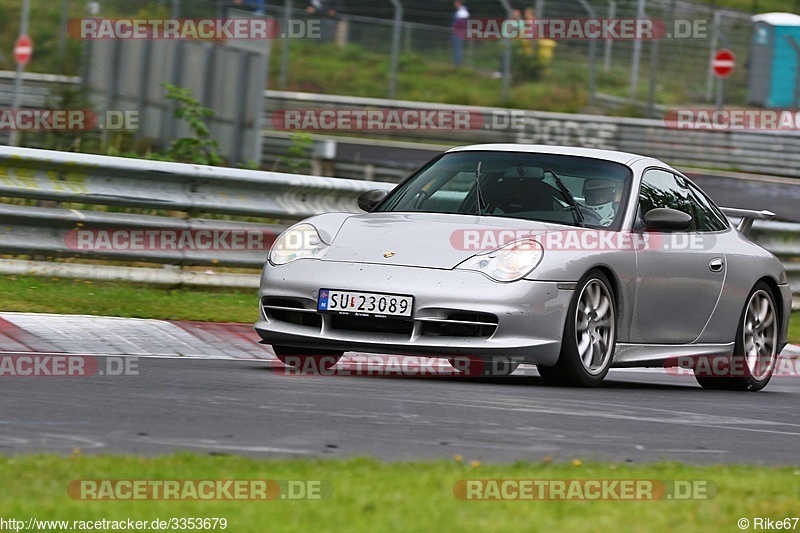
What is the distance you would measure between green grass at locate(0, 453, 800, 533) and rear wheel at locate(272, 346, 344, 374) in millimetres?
3308

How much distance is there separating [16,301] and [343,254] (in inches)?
105

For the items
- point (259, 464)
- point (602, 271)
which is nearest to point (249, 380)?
point (602, 271)

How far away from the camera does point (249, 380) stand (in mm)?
7289

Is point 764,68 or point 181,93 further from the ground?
point 764,68

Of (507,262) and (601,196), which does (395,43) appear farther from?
(507,262)

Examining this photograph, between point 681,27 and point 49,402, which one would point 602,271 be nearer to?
point 49,402

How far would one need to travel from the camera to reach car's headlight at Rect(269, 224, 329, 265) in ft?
26.2

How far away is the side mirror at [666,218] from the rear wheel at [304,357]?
1.84 m

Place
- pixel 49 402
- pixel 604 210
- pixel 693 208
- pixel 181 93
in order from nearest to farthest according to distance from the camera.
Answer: pixel 49 402 < pixel 604 210 < pixel 693 208 < pixel 181 93

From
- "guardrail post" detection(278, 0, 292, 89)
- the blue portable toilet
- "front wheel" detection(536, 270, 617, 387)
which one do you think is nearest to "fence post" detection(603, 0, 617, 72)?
the blue portable toilet

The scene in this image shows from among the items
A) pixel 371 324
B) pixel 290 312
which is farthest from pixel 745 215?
pixel 290 312

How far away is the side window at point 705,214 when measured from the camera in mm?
9156

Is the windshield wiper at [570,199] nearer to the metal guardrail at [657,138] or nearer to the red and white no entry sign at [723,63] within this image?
the metal guardrail at [657,138]

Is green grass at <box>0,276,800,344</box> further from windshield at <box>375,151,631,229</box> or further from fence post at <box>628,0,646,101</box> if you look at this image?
fence post at <box>628,0,646,101</box>
